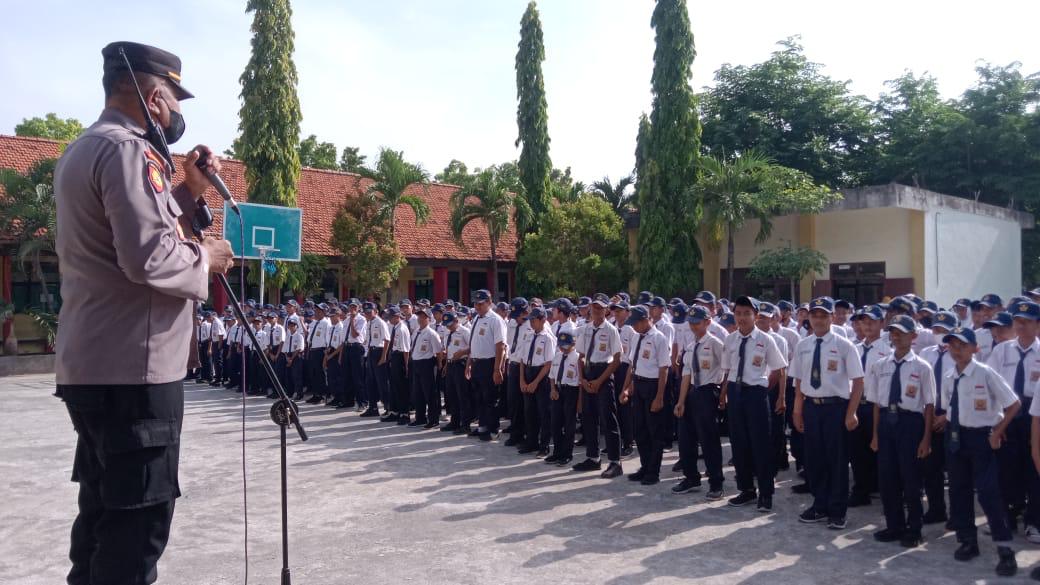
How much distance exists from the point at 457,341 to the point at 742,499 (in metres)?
5.34

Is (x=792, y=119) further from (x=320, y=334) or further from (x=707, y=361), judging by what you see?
(x=707, y=361)

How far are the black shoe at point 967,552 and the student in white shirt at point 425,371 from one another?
7655 mm

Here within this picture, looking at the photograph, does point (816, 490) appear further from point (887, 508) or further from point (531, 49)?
point (531, 49)

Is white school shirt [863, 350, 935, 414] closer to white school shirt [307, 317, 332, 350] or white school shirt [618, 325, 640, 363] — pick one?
white school shirt [618, 325, 640, 363]

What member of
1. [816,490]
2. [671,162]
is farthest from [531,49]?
[816,490]

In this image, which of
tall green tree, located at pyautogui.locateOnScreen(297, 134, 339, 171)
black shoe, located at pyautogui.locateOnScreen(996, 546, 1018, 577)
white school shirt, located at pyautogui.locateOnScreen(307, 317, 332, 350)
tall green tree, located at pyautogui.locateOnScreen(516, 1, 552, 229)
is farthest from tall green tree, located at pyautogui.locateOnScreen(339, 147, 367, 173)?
black shoe, located at pyautogui.locateOnScreen(996, 546, 1018, 577)

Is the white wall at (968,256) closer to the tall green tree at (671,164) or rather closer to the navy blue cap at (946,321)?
the tall green tree at (671,164)

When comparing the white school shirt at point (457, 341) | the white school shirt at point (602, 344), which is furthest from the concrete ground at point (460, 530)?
the white school shirt at point (457, 341)

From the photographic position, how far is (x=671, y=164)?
22938 millimetres

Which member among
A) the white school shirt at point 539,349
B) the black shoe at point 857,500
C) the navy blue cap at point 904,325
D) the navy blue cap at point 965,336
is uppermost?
the navy blue cap at point 904,325

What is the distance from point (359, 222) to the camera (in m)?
22.6

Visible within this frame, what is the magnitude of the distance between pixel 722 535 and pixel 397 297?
73.6 feet

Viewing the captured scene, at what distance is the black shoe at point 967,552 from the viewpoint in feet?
18.6

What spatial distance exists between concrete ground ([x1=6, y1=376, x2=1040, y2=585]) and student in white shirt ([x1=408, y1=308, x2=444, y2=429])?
88.7 inches
